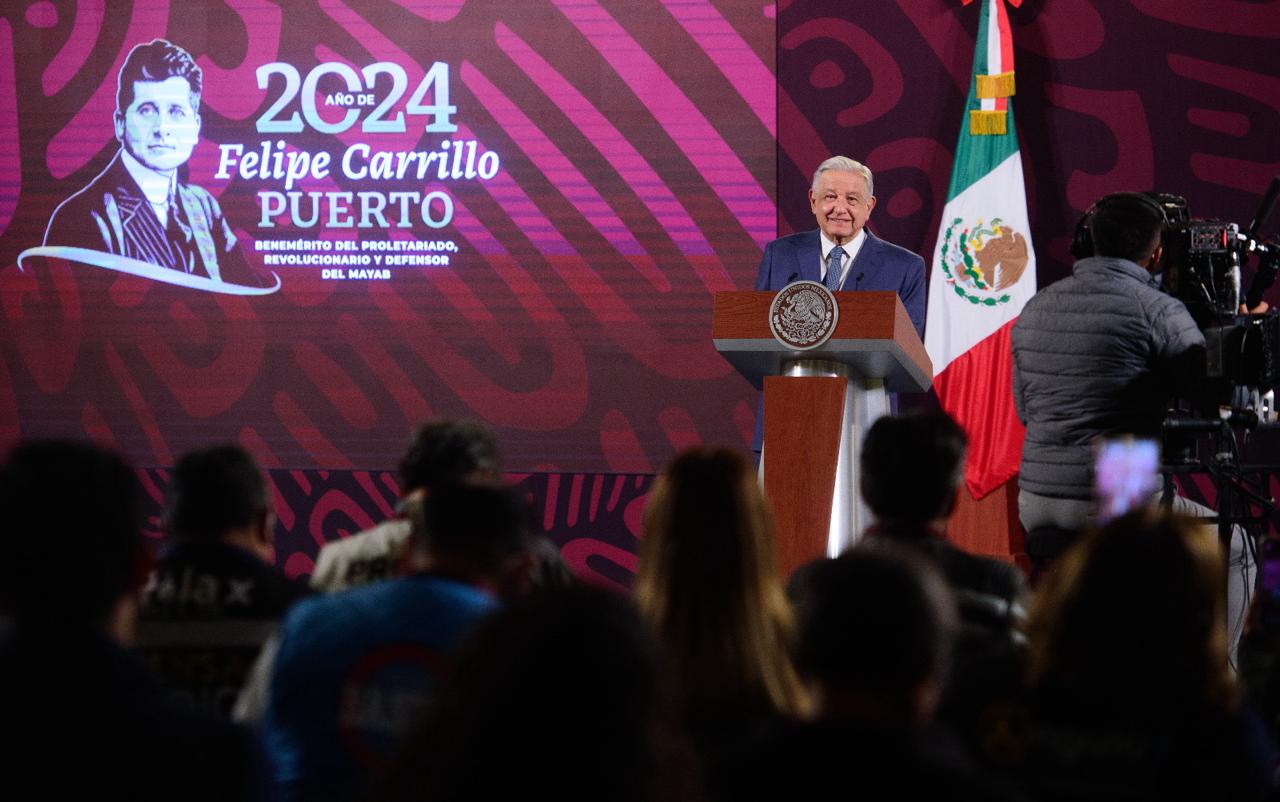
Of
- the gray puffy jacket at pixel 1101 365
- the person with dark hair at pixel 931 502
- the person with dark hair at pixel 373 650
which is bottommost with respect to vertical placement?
the person with dark hair at pixel 373 650

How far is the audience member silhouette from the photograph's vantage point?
1795 millimetres

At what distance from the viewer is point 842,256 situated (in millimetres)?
5164

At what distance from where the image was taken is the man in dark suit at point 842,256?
507 centimetres

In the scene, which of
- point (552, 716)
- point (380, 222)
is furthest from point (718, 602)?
point (380, 222)

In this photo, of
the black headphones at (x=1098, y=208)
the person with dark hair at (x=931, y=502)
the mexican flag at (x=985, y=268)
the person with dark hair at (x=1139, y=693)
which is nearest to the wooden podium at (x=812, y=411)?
the black headphones at (x=1098, y=208)

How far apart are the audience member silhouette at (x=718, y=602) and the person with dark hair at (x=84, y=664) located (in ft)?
2.21

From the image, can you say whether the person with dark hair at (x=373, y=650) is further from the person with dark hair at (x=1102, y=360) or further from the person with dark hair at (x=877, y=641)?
the person with dark hair at (x=1102, y=360)

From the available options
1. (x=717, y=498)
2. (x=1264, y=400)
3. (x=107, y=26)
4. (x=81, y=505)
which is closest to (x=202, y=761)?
(x=81, y=505)

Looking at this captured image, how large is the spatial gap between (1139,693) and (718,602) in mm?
558

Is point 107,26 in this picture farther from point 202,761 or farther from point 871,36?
point 202,761

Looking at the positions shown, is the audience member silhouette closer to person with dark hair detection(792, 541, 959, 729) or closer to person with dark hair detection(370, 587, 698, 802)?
person with dark hair detection(792, 541, 959, 729)

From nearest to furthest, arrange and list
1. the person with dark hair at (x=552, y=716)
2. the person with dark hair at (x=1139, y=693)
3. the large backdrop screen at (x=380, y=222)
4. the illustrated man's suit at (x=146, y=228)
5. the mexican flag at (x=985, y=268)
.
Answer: the person with dark hair at (x=552, y=716) → the person with dark hair at (x=1139, y=693) → the mexican flag at (x=985, y=268) → the large backdrop screen at (x=380, y=222) → the illustrated man's suit at (x=146, y=228)

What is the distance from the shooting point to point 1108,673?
155 centimetres

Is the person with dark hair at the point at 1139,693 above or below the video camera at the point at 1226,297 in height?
below
